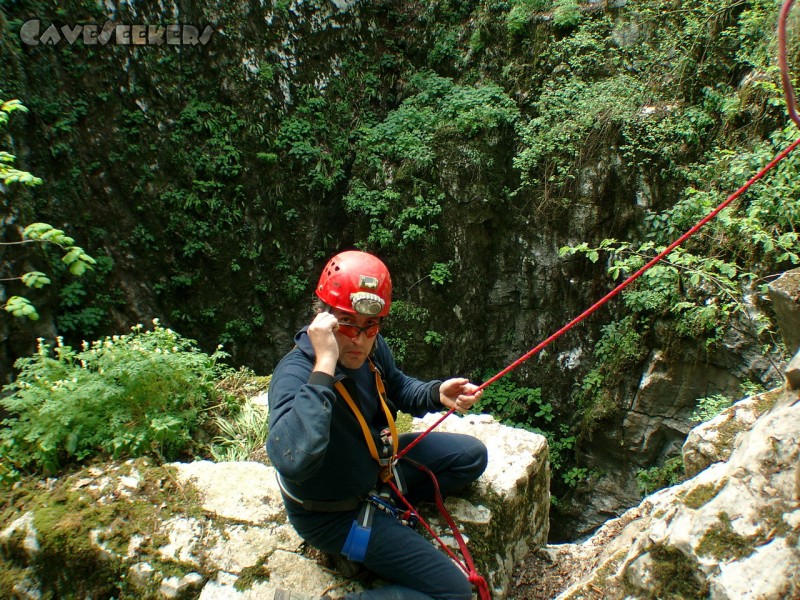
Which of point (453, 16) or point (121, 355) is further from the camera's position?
point (453, 16)

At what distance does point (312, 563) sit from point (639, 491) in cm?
540

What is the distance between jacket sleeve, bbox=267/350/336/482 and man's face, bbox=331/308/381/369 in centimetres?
31

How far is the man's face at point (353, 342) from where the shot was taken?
2.19 meters

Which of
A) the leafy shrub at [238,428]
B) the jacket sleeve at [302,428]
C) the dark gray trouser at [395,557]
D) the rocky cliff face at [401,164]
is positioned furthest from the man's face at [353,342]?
the rocky cliff face at [401,164]

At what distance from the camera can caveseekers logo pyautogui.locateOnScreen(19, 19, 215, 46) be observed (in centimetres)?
662

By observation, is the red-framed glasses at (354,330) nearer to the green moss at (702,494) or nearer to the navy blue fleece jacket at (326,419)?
the navy blue fleece jacket at (326,419)

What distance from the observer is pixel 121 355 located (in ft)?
10.8

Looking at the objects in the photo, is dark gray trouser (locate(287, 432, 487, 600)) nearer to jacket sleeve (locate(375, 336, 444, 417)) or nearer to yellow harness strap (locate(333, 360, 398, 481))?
yellow harness strap (locate(333, 360, 398, 481))

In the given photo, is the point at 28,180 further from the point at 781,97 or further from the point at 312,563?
the point at 781,97

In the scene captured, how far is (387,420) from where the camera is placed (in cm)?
238

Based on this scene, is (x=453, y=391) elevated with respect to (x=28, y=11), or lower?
lower

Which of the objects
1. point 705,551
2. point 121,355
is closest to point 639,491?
point 705,551

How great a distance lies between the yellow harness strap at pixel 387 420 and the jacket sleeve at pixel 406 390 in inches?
6.5

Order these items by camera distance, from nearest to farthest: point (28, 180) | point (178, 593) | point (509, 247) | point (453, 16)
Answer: point (178, 593)
point (28, 180)
point (509, 247)
point (453, 16)
